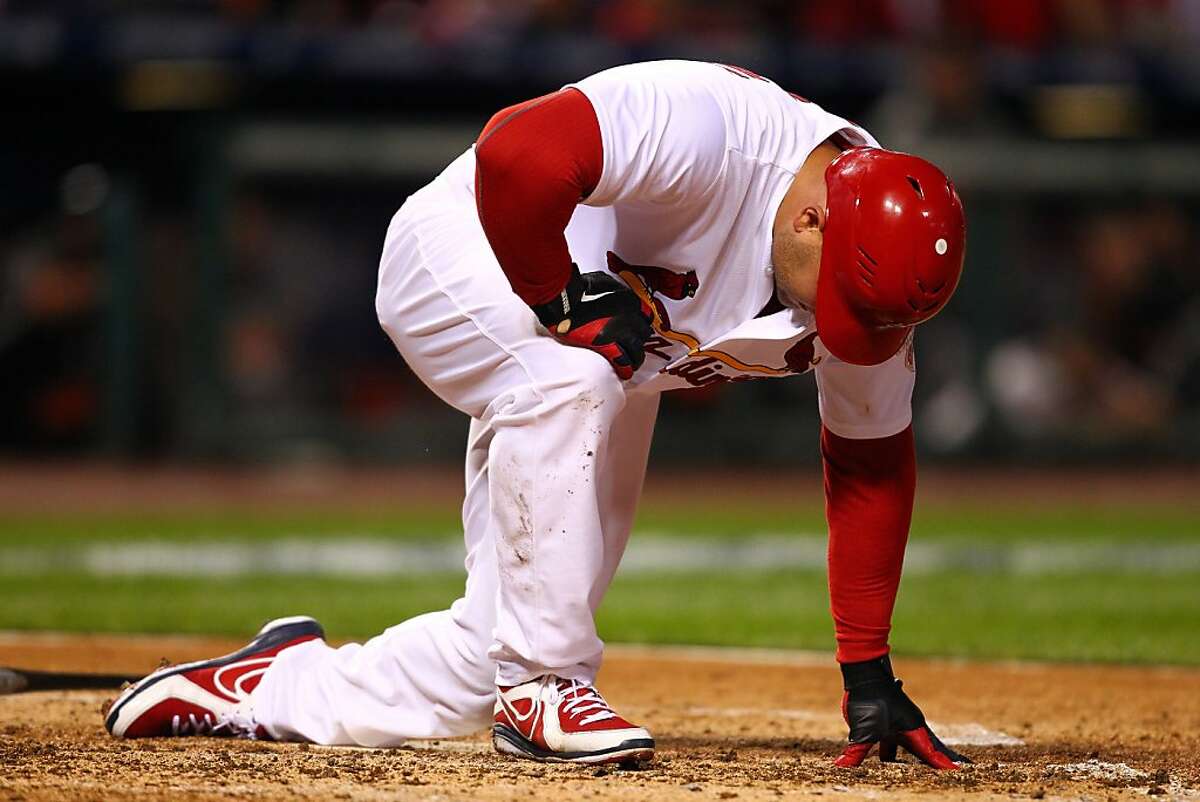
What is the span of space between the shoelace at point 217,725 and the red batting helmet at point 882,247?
4.66ft

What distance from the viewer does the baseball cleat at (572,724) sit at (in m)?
2.99

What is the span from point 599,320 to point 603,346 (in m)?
0.05

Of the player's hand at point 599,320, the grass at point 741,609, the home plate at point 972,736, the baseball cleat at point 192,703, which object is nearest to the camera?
the player's hand at point 599,320

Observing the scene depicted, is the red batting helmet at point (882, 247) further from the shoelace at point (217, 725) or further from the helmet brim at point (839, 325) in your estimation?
the shoelace at point (217, 725)

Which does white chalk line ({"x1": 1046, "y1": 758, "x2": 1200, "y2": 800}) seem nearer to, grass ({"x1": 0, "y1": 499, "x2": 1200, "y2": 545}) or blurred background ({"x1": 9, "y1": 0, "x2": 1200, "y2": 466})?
grass ({"x1": 0, "y1": 499, "x2": 1200, "y2": 545})

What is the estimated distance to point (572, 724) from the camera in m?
2.99

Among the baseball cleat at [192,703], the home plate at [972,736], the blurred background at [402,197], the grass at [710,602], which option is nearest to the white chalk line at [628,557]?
the grass at [710,602]

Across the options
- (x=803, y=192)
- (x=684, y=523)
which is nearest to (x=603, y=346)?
(x=803, y=192)

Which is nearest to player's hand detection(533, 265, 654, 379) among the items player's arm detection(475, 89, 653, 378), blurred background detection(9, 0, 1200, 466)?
player's arm detection(475, 89, 653, 378)

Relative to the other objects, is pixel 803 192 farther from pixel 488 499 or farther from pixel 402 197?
pixel 402 197

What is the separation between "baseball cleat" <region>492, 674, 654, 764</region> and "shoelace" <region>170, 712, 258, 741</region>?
652 mm

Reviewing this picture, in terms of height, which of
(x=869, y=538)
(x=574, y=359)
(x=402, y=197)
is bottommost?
(x=869, y=538)

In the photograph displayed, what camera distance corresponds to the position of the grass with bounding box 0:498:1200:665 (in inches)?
228

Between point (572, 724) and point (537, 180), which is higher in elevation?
point (537, 180)
